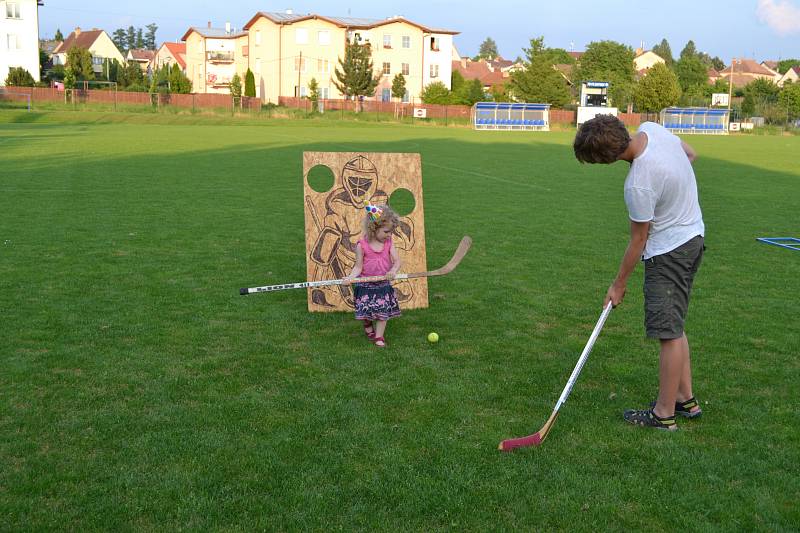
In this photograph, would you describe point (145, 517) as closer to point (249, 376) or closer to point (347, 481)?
point (347, 481)

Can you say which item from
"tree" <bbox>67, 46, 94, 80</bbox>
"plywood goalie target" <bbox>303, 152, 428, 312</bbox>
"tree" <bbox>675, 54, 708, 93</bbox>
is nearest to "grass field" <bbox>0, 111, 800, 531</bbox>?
"plywood goalie target" <bbox>303, 152, 428, 312</bbox>

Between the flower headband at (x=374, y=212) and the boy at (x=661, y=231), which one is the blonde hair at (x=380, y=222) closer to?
the flower headband at (x=374, y=212)

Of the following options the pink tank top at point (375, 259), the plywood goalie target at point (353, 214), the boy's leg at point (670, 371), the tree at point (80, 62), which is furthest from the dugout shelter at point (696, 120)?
the boy's leg at point (670, 371)

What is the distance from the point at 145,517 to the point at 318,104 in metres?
68.5

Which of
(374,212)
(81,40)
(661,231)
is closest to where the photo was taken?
(661,231)

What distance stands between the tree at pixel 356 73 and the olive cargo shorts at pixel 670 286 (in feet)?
226

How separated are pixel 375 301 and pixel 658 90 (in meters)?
72.0

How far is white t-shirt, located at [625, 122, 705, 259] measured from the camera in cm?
466

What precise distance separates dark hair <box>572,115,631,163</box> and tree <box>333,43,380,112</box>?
68.9 m

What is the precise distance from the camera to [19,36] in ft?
245

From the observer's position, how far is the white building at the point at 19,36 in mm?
74312

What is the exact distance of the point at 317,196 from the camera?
8195mm

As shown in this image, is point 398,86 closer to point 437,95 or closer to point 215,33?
point 437,95

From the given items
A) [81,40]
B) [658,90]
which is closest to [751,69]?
[658,90]
